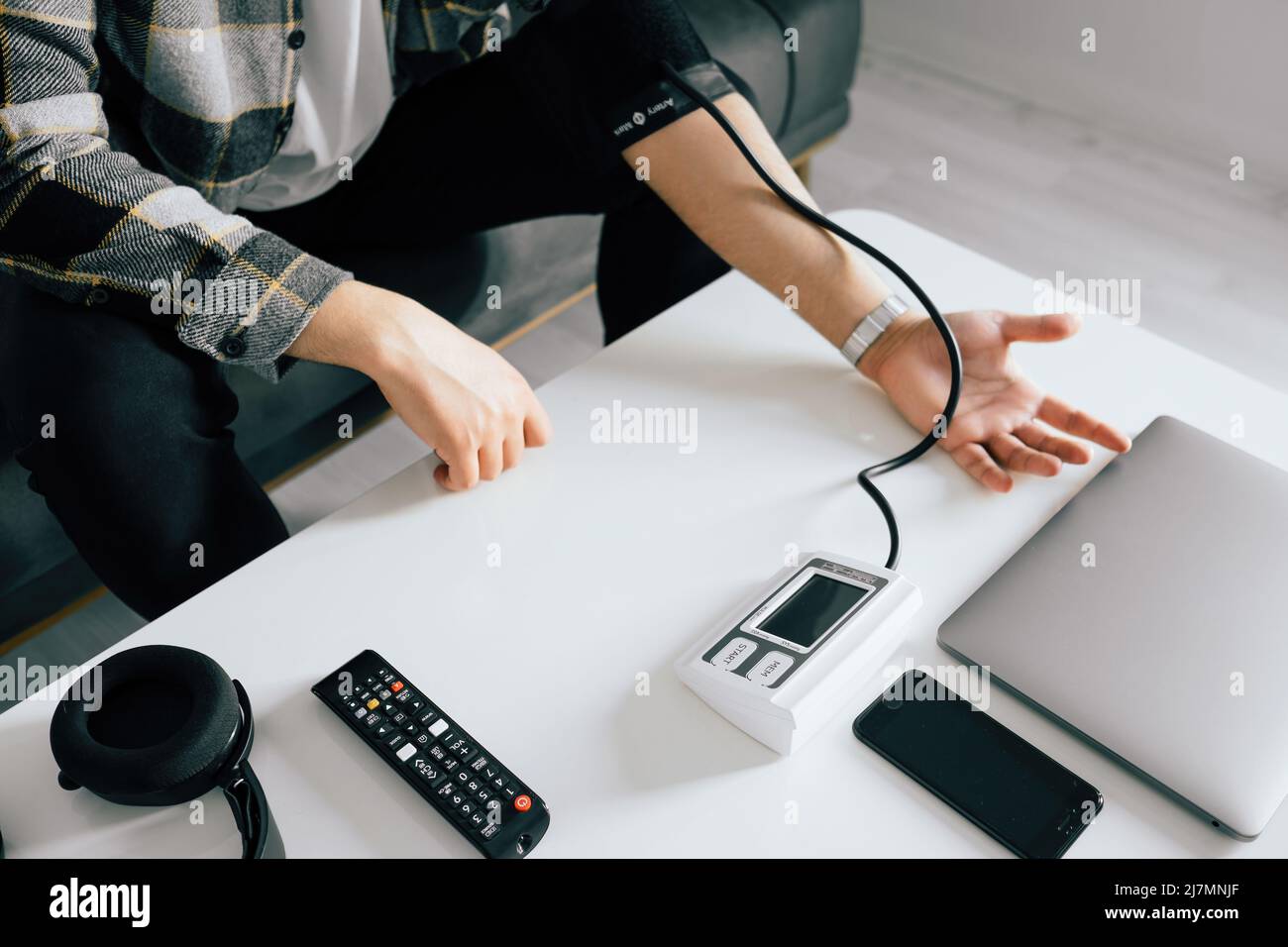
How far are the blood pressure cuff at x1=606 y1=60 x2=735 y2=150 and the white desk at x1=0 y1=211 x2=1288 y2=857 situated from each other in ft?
0.53

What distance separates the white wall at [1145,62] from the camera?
1906mm

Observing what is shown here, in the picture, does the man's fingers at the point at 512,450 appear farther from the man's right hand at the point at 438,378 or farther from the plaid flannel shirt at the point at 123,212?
the plaid flannel shirt at the point at 123,212

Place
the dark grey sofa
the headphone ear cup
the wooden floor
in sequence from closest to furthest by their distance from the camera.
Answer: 1. the headphone ear cup
2. the dark grey sofa
3. the wooden floor

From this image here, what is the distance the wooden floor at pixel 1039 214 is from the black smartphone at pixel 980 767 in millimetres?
944

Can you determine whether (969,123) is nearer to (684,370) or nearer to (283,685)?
(684,370)

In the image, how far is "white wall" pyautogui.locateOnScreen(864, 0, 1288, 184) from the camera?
6.25 feet

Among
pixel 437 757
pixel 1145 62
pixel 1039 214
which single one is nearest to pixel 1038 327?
pixel 437 757

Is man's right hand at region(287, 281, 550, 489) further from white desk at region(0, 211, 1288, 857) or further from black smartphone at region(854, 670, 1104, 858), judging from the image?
black smartphone at region(854, 670, 1104, 858)

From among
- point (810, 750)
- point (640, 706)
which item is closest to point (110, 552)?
point (640, 706)

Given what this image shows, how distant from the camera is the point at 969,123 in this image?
215 centimetres

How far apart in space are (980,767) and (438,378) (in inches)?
18.0

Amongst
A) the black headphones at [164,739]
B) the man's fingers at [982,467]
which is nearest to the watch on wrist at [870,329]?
the man's fingers at [982,467]

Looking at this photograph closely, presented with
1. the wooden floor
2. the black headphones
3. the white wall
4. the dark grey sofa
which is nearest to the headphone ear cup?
the black headphones

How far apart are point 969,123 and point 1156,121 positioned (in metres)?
0.35
